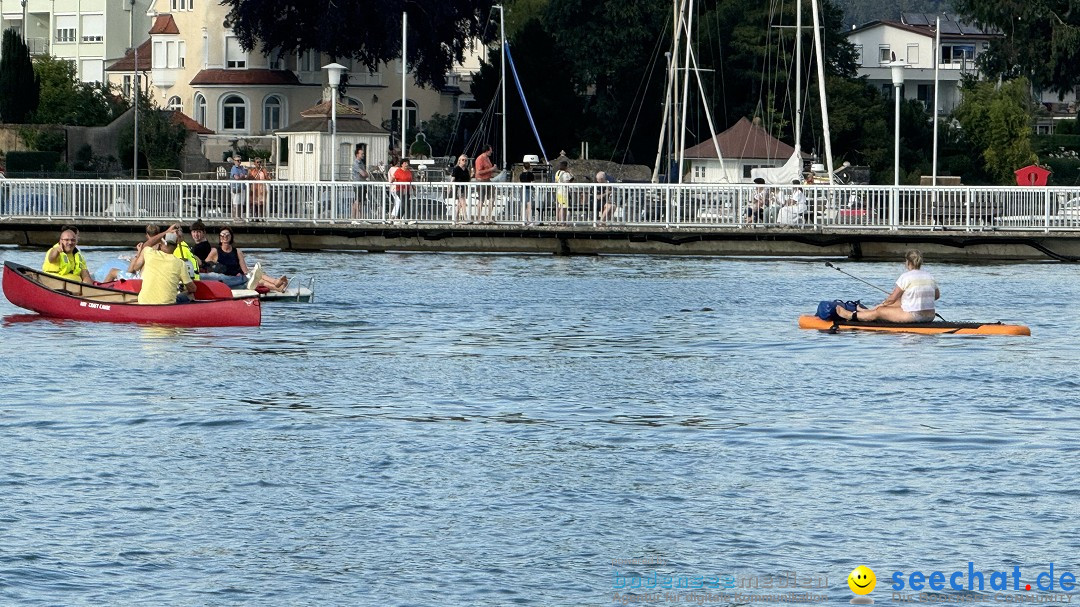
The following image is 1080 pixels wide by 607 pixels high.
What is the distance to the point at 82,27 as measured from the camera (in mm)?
122250

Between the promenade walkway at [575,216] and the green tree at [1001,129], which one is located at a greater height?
the green tree at [1001,129]

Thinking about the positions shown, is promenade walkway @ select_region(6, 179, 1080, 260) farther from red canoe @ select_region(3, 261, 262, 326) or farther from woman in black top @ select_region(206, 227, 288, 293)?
red canoe @ select_region(3, 261, 262, 326)

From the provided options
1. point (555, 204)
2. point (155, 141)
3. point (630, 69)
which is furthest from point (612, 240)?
point (630, 69)

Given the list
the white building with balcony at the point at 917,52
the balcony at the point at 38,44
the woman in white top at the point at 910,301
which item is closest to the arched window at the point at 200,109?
the balcony at the point at 38,44

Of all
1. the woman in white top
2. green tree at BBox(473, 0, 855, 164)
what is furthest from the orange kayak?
green tree at BBox(473, 0, 855, 164)

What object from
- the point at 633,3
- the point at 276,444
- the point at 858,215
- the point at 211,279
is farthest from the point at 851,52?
the point at 276,444

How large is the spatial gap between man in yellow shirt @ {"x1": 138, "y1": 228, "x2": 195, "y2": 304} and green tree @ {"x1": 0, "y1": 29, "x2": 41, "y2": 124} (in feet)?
203

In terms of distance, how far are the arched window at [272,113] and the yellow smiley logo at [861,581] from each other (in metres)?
87.6

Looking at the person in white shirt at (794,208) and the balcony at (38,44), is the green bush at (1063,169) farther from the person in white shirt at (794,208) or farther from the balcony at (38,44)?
the balcony at (38,44)

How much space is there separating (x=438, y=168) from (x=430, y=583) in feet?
153

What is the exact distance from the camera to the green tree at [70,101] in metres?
89.4

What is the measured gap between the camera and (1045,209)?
147 ft

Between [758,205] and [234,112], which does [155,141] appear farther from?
[758,205]

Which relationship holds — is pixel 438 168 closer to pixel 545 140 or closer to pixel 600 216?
pixel 600 216
